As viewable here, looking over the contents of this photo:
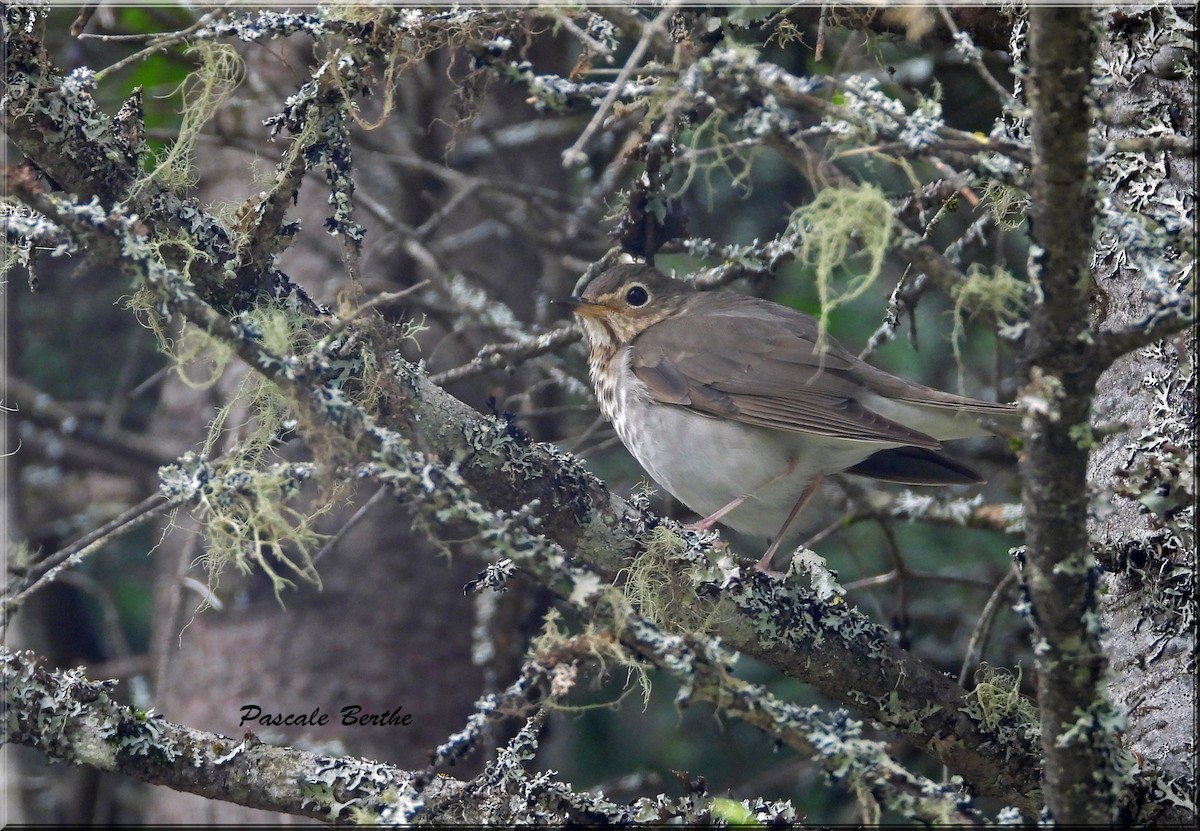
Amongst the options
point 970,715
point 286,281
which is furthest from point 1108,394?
point 286,281

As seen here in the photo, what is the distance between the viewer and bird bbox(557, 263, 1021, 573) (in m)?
3.72

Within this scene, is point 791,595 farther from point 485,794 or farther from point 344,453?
point 344,453

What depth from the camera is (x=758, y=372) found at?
13.2 ft

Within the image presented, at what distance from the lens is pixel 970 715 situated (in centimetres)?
286

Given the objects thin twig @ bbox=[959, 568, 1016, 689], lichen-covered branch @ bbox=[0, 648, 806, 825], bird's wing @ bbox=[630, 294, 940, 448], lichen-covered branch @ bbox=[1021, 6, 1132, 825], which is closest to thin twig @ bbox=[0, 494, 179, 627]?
lichen-covered branch @ bbox=[0, 648, 806, 825]

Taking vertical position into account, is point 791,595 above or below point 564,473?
below

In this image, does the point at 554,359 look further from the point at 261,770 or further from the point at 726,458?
the point at 261,770

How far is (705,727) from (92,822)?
317 cm

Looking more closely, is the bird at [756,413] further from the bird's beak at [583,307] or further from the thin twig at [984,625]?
the thin twig at [984,625]

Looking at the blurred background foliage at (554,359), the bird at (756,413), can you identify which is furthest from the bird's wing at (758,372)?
the blurred background foliage at (554,359)

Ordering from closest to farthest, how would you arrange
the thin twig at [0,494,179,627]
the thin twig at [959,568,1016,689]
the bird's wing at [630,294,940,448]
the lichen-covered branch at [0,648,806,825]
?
the lichen-covered branch at [0,648,806,825] → the thin twig at [0,494,179,627] → the thin twig at [959,568,1016,689] → the bird's wing at [630,294,940,448]

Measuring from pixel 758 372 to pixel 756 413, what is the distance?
198mm

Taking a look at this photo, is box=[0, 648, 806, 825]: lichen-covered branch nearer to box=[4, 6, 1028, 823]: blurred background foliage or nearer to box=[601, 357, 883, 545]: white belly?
box=[601, 357, 883, 545]: white belly

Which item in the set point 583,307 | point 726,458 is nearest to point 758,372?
point 726,458
